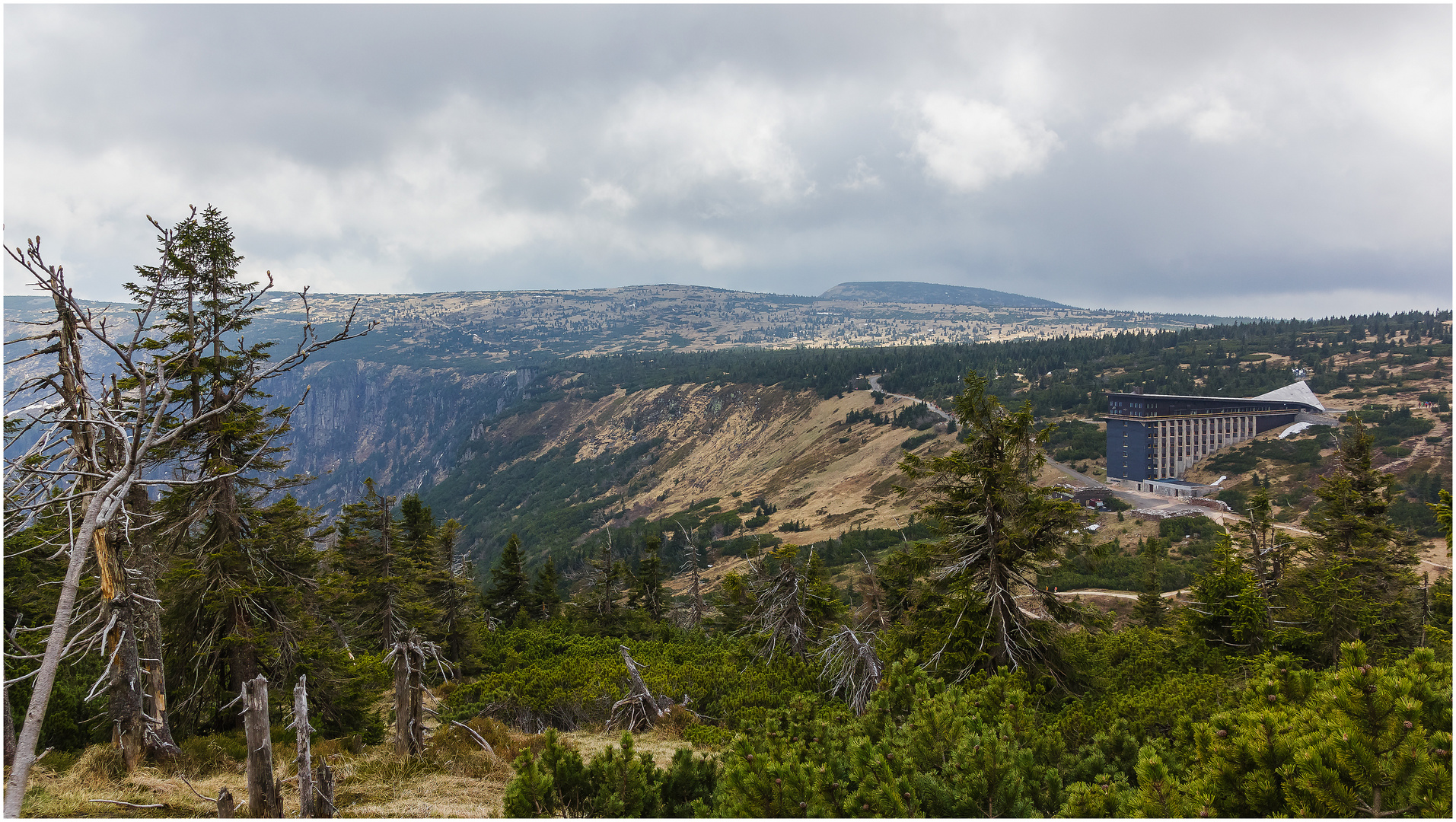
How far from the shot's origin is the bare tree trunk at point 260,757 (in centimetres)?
737

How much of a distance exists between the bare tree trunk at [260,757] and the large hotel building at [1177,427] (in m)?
79.6

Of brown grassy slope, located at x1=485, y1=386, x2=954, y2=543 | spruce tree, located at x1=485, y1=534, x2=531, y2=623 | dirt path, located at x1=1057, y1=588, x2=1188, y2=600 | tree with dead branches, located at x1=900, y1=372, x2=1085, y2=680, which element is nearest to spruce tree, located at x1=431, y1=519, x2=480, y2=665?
spruce tree, located at x1=485, y1=534, x2=531, y2=623

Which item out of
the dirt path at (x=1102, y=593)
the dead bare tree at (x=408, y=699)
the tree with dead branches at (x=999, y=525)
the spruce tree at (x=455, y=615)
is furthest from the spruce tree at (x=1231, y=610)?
the dirt path at (x=1102, y=593)

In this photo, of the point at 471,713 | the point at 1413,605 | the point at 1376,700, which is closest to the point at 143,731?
the point at 471,713

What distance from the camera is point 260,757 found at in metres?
7.53

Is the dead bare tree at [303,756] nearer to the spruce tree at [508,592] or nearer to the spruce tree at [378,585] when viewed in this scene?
the spruce tree at [378,585]

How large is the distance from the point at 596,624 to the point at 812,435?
95191 mm

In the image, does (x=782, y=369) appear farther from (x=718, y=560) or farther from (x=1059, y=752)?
(x=1059, y=752)

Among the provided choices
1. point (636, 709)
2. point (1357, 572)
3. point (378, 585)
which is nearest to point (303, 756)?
point (636, 709)

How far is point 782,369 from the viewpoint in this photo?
16012 centimetres

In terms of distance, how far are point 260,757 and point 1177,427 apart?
90065mm

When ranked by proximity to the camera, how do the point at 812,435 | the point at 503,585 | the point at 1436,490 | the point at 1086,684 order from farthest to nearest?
the point at 812,435 → the point at 1436,490 → the point at 503,585 → the point at 1086,684

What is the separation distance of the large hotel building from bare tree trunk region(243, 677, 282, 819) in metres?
79.6

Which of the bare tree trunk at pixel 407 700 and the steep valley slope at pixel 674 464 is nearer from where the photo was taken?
the bare tree trunk at pixel 407 700
